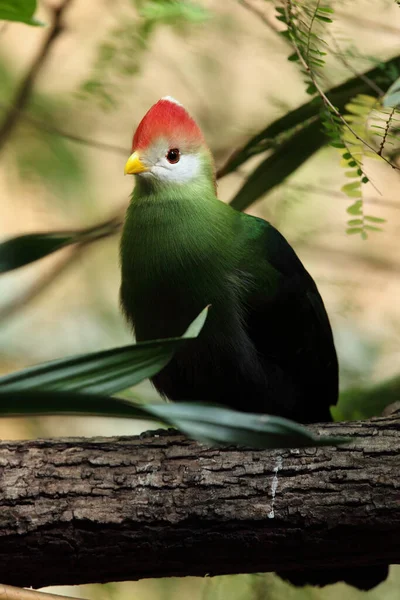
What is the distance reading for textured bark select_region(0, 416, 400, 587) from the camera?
173cm

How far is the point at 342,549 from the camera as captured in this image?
1.74 metres

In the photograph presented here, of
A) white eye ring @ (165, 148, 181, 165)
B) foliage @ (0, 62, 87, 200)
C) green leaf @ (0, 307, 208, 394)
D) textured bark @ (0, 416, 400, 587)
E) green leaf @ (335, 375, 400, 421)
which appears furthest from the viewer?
foliage @ (0, 62, 87, 200)

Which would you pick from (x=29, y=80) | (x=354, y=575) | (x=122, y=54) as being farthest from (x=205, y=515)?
(x=29, y=80)

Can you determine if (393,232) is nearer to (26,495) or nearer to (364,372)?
(364,372)

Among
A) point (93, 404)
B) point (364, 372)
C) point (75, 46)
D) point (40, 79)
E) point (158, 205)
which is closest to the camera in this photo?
point (93, 404)

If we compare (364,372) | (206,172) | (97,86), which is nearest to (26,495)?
(206,172)

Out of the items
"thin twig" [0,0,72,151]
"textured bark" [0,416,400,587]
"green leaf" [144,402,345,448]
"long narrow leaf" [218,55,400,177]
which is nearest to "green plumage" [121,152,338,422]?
"long narrow leaf" [218,55,400,177]

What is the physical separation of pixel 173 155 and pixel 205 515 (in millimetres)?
1084

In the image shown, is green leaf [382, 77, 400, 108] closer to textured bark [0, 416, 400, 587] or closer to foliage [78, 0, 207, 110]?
textured bark [0, 416, 400, 587]

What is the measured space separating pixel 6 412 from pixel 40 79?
2.87 meters

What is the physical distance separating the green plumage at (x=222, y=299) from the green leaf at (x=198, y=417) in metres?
0.99

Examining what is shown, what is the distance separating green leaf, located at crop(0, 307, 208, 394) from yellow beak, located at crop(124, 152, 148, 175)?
39.6 inches

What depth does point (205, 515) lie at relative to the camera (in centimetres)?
175

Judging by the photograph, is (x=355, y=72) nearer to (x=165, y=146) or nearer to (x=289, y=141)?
(x=289, y=141)
